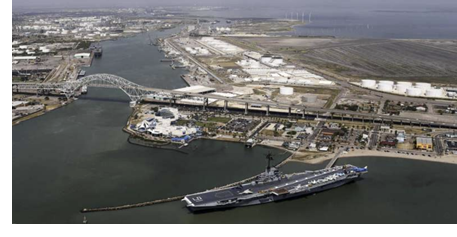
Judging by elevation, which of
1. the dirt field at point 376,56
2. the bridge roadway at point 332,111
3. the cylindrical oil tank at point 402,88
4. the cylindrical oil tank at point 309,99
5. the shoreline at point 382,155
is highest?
the dirt field at point 376,56

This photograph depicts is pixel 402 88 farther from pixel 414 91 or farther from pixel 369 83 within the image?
pixel 369 83

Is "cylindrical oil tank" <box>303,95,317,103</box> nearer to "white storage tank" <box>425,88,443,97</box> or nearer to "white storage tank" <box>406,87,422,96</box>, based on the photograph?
"white storage tank" <box>406,87,422,96</box>

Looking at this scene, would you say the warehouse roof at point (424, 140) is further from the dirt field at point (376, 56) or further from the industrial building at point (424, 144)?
the dirt field at point (376, 56)

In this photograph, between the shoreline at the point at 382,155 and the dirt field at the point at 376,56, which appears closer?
the shoreline at the point at 382,155

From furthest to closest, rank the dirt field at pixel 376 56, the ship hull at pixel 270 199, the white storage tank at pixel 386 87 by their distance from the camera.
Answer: the dirt field at pixel 376 56
the white storage tank at pixel 386 87
the ship hull at pixel 270 199

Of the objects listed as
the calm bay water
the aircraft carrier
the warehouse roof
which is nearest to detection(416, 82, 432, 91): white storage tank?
the warehouse roof

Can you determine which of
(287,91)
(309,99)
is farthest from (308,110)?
(287,91)

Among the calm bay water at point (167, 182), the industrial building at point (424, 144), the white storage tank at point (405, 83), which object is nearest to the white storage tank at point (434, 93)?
the white storage tank at point (405, 83)
